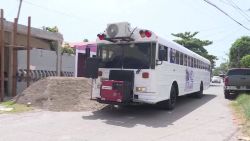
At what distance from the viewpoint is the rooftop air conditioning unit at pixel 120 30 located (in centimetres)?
1138

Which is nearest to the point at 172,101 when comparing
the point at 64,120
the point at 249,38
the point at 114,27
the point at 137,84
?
the point at 137,84

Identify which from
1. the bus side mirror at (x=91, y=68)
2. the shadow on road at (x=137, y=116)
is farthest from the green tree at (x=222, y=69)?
the bus side mirror at (x=91, y=68)

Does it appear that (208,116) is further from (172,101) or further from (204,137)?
(204,137)

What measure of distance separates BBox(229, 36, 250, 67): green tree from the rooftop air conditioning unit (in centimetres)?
6786

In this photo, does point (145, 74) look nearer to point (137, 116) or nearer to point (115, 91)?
point (115, 91)

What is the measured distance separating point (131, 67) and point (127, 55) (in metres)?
0.46

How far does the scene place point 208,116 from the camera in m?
12.6

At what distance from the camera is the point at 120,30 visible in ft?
37.6

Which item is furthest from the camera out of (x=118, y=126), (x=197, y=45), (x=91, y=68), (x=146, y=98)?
(x=197, y=45)

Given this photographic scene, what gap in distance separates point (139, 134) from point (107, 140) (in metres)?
1.16

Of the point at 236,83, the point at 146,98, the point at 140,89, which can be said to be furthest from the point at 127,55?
the point at 236,83

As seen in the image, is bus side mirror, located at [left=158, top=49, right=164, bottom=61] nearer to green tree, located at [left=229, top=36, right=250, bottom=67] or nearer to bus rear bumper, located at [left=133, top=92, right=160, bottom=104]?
bus rear bumper, located at [left=133, top=92, right=160, bottom=104]

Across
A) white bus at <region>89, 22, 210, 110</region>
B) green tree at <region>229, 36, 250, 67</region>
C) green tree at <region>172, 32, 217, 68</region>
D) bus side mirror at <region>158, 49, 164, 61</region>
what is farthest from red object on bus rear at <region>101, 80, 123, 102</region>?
green tree at <region>229, 36, 250, 67</region>

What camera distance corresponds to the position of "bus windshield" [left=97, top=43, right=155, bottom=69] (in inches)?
445
